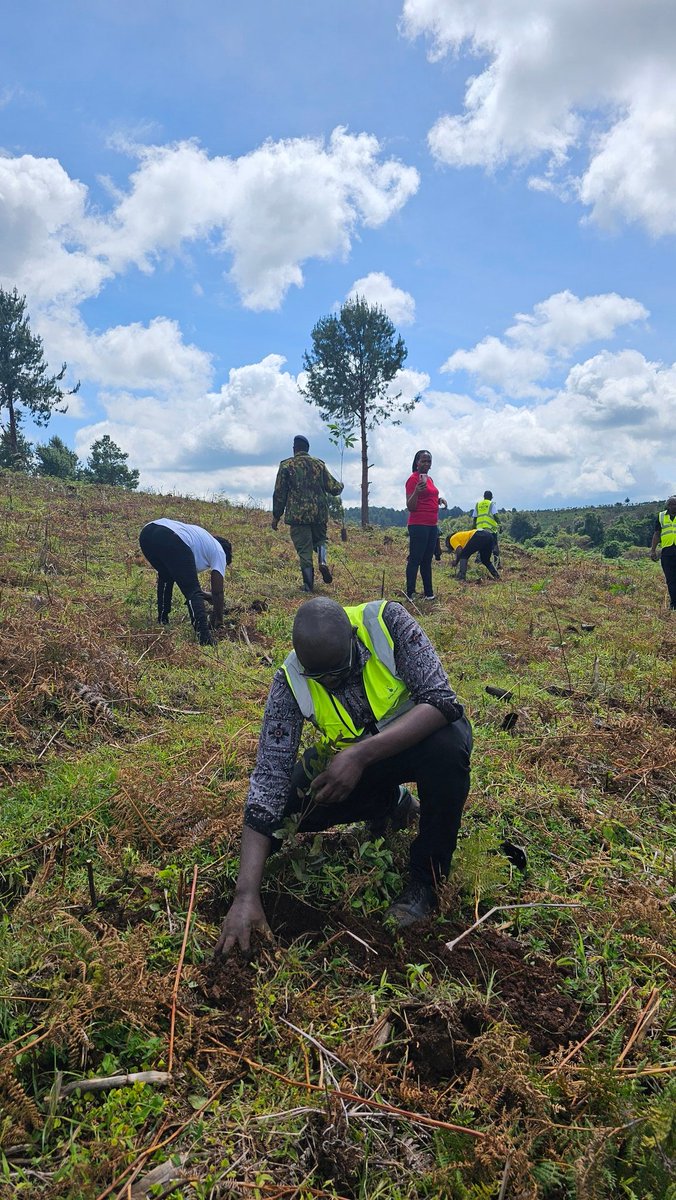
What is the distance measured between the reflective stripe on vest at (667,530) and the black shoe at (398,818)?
6381 mm

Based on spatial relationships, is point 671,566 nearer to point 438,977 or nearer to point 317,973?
point 438,977

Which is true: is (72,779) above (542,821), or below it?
above

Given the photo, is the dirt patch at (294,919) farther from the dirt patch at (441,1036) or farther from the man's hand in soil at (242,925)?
the dirt patch at (441,1036)

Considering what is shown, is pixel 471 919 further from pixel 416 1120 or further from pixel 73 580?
pixel 73 580

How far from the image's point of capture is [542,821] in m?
2.95

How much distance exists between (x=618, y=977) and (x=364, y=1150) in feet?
3.24

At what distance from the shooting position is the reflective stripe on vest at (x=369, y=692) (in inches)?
91.0

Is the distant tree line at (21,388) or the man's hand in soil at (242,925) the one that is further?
the distant tree line at (21,388)

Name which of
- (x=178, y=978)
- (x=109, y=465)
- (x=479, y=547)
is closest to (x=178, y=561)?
(x=178, y=978)

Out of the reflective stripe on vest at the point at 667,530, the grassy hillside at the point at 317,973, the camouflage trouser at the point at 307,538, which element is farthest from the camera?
the camouflage trouser at the point at 307,538

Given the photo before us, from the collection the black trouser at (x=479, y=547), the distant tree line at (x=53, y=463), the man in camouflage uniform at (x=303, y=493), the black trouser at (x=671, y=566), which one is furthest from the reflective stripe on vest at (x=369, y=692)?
the distant tree line at (x=53, y=463)

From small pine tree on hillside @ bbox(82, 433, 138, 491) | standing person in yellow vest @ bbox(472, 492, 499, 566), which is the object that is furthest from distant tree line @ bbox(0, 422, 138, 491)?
standing person in yellow vest @ bbox(472, 492, 499, 566)

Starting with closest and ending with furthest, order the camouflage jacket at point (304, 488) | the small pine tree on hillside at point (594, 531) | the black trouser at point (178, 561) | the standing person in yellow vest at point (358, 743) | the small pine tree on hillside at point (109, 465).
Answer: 1. the standing person in yellow vest at point (358, 743)
2. the black trouser at point (178, 561)
3. the camouflage jacket at point (304, 488)
4. the small pine tree on hillside at point (594, 531)
5. the small pine tree on hillside at point (109, 465)

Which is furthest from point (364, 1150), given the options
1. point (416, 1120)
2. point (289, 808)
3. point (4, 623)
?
point (4, 623)
